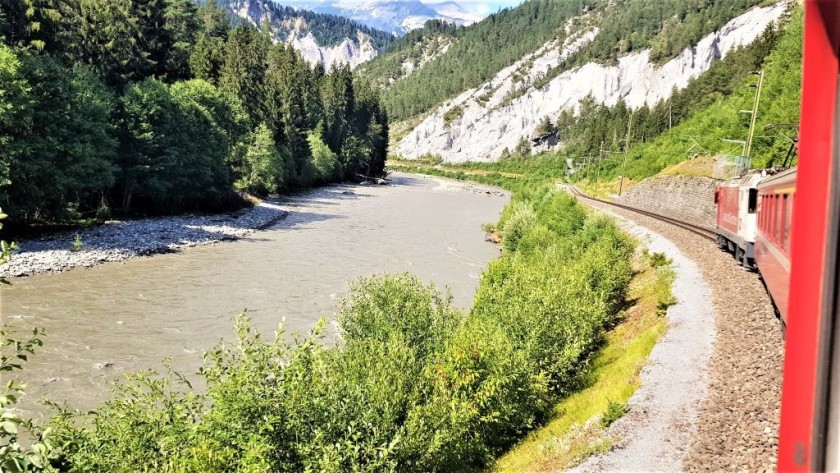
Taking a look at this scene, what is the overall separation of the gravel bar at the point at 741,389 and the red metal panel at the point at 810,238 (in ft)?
24.6

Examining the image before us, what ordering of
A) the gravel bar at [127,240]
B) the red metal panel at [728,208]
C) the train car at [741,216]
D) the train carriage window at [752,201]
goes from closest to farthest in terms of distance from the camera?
the train carriage window at [752,201] → the train car at [741,216] → the red metal panel at [728,208] → the gravel bar at [127,240]

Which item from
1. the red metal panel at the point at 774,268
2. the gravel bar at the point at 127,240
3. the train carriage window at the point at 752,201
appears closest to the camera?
the red metal panel at the point at 774,268

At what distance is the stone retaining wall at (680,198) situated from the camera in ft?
139

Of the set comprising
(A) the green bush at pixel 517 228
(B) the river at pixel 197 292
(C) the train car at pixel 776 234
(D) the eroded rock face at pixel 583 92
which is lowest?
(B) the river at pixel 197 292

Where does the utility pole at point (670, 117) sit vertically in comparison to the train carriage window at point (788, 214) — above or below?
above

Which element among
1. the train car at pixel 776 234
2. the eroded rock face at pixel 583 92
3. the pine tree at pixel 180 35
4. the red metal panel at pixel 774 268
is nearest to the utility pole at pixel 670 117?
the eroded rock face at pixel 583 92

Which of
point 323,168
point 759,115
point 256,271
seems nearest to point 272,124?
point 323,168

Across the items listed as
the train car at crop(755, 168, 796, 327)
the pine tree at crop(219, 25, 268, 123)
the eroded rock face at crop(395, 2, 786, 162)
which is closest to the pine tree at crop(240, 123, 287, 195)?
the pine tree at crop(219, 25, 268, 123)

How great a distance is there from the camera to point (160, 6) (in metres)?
54.2

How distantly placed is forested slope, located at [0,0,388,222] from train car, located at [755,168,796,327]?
116 ft

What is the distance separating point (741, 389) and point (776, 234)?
519 centimetres

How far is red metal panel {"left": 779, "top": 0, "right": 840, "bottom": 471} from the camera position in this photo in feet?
5.53

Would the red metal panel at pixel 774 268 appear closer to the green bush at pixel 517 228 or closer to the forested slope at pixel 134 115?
the green bush at pixel 517 228

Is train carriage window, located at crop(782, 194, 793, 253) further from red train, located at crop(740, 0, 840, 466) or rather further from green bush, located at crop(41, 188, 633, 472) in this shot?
red train, located at crop(740, 0, 840, 466)
